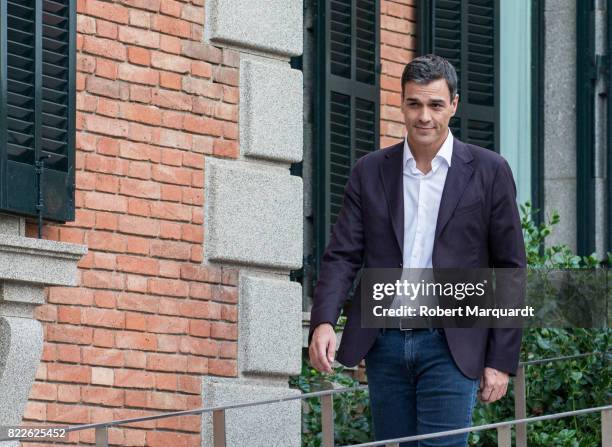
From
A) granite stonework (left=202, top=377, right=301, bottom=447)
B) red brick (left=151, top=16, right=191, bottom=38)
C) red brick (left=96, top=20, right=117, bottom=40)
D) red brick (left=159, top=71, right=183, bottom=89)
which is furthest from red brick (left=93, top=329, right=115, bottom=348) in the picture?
red brick (left=151, top=16, right=191, bottom=38)

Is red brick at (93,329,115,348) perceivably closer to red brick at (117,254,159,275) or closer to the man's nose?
red brick at (117,254,159,275)

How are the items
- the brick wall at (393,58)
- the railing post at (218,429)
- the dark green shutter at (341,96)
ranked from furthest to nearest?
the brick wall at (393,58)
the dark green shutter at (341,96)
the railing post at (218,429)

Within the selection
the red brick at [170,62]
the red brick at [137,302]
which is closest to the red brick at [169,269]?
the red brick at [137,302]

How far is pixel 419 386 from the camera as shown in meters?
5.21

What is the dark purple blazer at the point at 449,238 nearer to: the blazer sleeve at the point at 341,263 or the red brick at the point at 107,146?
the blazer sleeve at the point at 341,263

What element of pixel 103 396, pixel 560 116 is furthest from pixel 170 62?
pixel 560 116

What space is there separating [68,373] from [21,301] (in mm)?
434

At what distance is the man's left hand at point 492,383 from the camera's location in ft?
17.2

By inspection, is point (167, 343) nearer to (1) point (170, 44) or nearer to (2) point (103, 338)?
(2) point (103, 338)

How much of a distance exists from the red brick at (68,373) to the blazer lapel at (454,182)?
2258mm

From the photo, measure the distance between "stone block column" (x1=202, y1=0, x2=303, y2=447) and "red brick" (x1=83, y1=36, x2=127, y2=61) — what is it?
0.56 m

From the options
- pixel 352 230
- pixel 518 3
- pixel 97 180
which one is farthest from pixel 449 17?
pixel 352 230

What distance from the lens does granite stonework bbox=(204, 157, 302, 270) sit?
7633 mm

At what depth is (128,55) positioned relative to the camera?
7.34m
